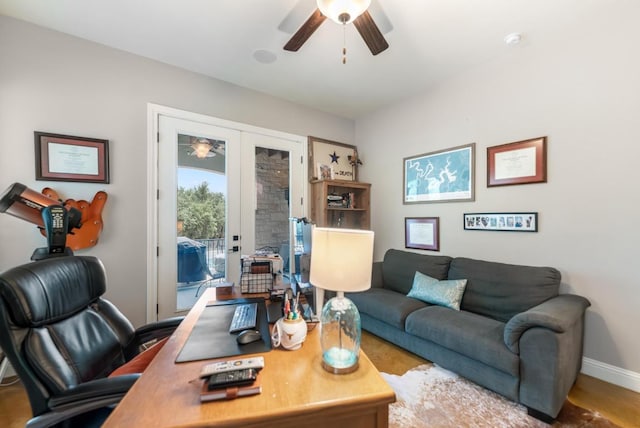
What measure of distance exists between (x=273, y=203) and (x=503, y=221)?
8.52 feet

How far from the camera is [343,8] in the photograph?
5.02ft

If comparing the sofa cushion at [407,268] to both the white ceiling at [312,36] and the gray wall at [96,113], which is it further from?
the gray wall at [96,113]

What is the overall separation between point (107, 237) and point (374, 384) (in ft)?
8.81

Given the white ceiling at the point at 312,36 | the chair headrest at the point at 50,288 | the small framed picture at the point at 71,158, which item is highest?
the white ceiling at the point at 312,36

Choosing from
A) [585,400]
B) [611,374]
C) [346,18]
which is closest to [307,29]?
[346,18]

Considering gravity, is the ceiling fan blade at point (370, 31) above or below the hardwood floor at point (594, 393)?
above

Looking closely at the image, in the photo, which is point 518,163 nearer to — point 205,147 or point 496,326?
point 496,326

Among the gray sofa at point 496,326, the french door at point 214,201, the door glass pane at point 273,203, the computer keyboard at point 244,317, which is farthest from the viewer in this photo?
the door glass pane at point 273,203

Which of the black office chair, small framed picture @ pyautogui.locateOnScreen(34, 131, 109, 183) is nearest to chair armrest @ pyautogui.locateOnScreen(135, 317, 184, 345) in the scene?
the black office chair

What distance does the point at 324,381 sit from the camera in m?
0.91

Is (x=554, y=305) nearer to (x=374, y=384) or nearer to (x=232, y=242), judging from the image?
(x=374, y=384)

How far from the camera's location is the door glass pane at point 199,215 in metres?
2.84

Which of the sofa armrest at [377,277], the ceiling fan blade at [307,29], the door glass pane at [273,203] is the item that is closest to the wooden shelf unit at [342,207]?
the door glass pane at [273,203]

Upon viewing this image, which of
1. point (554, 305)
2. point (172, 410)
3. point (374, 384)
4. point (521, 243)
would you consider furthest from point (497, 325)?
point (172, 410)
